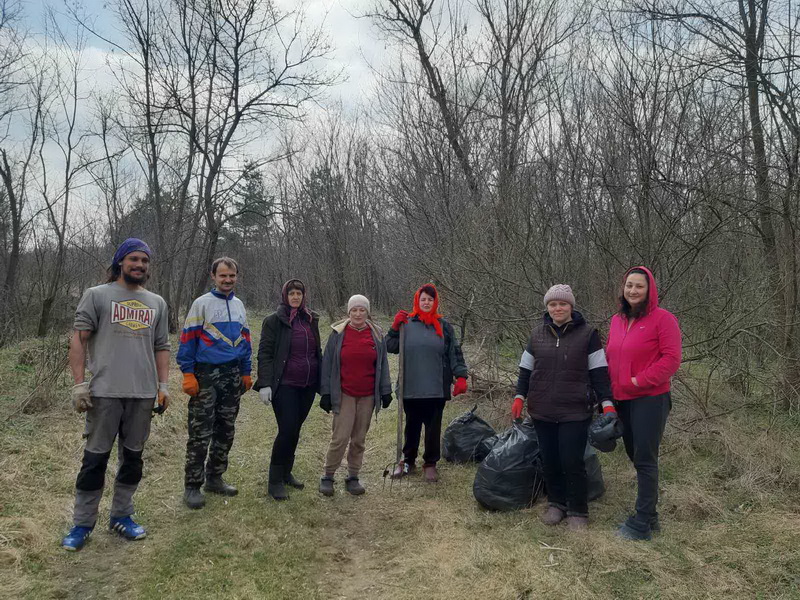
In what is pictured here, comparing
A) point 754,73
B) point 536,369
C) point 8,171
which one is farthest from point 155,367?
point 8,171

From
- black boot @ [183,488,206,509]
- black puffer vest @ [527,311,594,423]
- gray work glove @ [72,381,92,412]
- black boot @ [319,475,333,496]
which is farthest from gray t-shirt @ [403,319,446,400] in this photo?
gray work glove @ [72,381,92,412]

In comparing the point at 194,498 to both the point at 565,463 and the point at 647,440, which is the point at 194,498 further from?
the point at 647,440

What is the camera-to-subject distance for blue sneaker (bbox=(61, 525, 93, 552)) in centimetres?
341

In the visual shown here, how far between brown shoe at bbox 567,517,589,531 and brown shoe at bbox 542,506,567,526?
0.08 metres

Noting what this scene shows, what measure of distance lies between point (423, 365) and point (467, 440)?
1058mm

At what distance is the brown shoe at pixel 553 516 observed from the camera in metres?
3.90

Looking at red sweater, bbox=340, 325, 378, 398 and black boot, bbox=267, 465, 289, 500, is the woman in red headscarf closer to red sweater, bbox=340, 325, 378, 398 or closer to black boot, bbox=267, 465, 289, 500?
red sweater, bbox=340, 325, 378, 398

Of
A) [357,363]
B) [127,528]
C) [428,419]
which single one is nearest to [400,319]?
[357,363]

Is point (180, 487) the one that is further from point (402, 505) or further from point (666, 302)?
point (666, 302)

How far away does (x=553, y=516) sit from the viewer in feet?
12.9

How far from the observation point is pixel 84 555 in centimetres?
339

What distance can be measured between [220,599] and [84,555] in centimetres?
106

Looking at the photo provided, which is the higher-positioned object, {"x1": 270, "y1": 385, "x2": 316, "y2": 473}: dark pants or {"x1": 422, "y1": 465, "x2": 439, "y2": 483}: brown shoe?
{"x1": 270, "y1": 385, "x2": 316, "y2": 473}: dark pants

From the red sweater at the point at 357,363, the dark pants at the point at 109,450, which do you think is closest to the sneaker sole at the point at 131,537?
the dark pants at the point at 109,450
